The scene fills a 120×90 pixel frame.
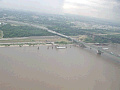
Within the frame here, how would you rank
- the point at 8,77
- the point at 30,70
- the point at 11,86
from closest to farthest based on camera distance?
1. the point at 11,86
2. the point at 8,77
3. the point at 30,70

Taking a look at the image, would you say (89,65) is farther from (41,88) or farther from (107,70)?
(41,88)

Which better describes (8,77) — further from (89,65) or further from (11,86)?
(89,65)

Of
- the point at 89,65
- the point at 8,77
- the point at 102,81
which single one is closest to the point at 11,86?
the point at 8,77

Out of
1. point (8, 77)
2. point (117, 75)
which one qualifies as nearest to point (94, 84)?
point (117, 75)

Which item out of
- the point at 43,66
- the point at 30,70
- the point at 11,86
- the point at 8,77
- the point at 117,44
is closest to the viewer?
the point at 11,86

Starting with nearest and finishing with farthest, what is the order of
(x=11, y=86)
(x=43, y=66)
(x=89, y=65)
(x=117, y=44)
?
(x=11, y=86), (x=43, y=66), (x=89, y=65), (x=117, y=44)

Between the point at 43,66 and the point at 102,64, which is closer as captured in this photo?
the point at 43,66
